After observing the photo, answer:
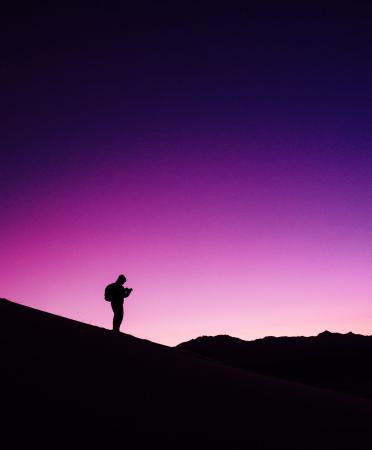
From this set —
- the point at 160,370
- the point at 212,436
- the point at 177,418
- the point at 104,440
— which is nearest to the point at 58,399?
the point at 104,440

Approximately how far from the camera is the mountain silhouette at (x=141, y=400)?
289 cm

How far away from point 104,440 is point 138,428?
34cm

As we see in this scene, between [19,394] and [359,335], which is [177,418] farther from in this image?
[359,335]

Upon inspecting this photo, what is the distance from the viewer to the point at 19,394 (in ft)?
9.97

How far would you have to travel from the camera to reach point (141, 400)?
355 centimetres

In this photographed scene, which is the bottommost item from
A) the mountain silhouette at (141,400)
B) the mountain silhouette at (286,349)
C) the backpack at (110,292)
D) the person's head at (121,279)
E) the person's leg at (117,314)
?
the mountain silhouette at (141,400)

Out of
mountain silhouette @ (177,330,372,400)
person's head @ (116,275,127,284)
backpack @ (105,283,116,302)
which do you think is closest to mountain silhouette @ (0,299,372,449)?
backpack @ (105,283,116,302)

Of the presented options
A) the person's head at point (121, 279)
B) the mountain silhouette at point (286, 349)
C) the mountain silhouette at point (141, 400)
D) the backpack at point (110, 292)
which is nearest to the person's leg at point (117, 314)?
the backpack at point (110, 292)

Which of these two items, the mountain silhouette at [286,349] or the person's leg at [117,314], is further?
the mountain silhouette at [286,349]

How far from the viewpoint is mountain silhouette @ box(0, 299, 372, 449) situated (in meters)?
2.89

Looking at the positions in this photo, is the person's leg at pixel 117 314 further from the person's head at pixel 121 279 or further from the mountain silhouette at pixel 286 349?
the mountain silhouette at pixel 286 349

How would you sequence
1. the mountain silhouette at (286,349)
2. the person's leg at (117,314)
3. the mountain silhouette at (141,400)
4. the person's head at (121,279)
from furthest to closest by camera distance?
1. the mountain silhouette at (286,349)
2. the person's head at (121,279)
3. the person's leg at (117,314)
4. the mountain silhouette at (141,400)

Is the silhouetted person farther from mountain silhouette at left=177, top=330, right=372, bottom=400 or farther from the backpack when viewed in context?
mountain silhouette at left=177, top=330, right=372, bottom=400

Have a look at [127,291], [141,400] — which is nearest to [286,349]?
[127,291]
